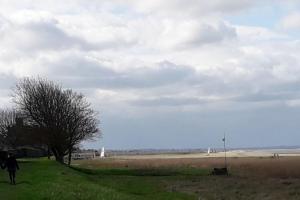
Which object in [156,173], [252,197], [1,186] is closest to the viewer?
[1,186]

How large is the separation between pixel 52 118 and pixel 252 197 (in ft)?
135

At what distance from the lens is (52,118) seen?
74.7 metres

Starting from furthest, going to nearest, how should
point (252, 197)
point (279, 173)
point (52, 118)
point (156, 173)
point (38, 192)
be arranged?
1. point (52, 118)
2. point (156, 173)
3. point (279, 173)
4. point (252, 197)
5. point (38, 192)

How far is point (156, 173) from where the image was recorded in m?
68.4

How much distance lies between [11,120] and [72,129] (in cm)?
2574

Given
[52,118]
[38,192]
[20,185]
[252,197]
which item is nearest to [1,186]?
[20,185]

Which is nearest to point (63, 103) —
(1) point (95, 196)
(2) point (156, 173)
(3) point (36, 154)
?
(2) point (156, 173)

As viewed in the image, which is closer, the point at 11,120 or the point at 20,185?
the point at 20,185

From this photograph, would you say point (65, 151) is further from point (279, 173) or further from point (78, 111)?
point (279, 173)

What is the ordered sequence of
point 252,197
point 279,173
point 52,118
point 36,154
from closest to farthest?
point 252,197, point 279,173, point 52,118, point 36,154

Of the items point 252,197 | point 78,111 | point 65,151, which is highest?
point 78,111

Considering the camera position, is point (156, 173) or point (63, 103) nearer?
point (156, 173)

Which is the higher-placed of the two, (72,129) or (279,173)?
(72,129)

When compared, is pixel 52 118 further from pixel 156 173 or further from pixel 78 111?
pixel 156 173
